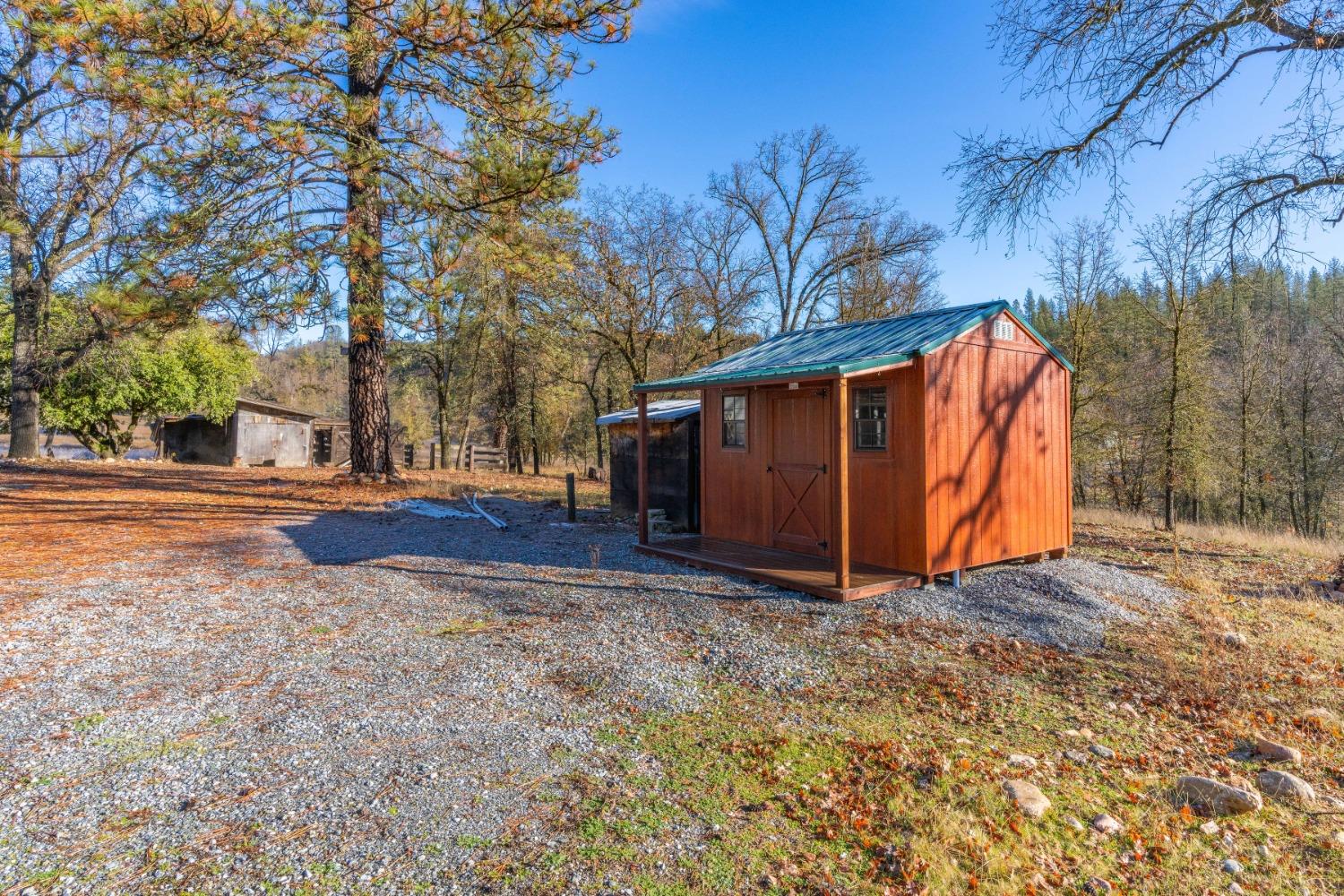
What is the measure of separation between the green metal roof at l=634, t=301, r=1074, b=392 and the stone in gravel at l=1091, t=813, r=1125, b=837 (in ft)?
12.4

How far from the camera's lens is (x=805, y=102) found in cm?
2019

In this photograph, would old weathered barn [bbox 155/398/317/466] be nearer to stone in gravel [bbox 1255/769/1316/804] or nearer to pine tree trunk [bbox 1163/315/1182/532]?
stone in gravel [bbox 1255/769/1316/804]

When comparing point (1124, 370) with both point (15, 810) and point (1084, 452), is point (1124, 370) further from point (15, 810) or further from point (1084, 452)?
point (15, 810)

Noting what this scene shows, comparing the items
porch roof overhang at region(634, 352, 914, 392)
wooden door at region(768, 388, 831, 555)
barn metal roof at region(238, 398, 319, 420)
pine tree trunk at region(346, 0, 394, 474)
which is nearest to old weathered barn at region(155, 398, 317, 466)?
barn metal roof at region(238, 398, 319, 420)

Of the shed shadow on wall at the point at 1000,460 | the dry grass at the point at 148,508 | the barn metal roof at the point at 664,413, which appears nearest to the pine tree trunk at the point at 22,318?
the dry grass at the point at 148,508

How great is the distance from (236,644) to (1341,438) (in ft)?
82.4

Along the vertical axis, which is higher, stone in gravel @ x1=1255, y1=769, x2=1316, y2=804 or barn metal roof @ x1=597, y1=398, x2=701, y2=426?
barn metal roof @ x1=597, y1=398, x2=701, y2=426

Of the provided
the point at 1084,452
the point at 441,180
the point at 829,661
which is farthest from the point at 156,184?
the point at 1084,452

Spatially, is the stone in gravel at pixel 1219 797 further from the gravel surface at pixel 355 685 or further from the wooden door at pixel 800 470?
the wooden door at pixel 800 470

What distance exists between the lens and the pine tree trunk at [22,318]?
1302 cm

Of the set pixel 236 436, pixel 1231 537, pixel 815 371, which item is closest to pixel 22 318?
pixel 236 436

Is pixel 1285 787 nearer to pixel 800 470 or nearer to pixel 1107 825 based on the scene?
pixel 1107 825

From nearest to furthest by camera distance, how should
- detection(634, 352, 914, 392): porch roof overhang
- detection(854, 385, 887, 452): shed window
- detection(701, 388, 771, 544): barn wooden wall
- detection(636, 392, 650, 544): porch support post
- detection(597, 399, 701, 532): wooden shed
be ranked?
detection(634, 352, 914, 392): porch roof overhang, detection(854, 385, 887, 452): shed window, detection(636, 392, 650, 544): porch support post, detection(701, 388, 771, 544): barn wooden wall, detection(597, 399, 701, 532): wooden shed

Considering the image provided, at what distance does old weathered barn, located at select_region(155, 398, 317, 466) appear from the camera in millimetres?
22266
